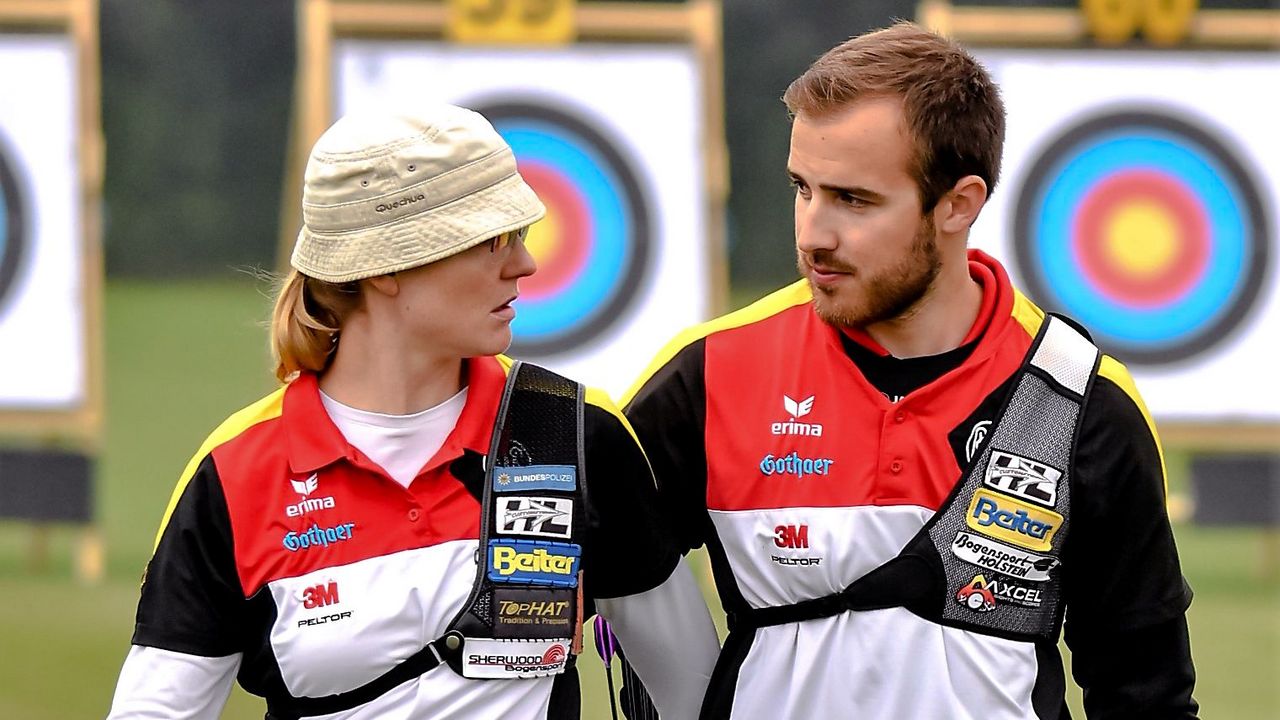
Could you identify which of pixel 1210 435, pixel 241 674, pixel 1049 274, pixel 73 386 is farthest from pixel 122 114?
pixel 241 674

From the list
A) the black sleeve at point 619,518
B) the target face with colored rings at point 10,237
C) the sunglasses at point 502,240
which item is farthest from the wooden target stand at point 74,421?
the sunglasses at point 502,240

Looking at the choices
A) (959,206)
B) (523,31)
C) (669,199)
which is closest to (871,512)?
(959,206)

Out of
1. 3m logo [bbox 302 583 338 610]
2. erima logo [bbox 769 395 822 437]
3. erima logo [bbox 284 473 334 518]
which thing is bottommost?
3m logo [bbox 302 583 338 610]

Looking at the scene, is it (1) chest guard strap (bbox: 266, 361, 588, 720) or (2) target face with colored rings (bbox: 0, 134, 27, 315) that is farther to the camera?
(2) target face with colored rings (bbox: 0, 134, 27, 315)

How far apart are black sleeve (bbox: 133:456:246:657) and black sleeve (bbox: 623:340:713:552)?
0.44 metres

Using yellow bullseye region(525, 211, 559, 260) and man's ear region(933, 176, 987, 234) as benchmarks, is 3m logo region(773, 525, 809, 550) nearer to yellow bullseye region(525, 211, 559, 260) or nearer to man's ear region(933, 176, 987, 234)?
man's ear region(933, 176, 987, 234)

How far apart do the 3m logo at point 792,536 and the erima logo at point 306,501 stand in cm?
43

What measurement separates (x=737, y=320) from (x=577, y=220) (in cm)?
317

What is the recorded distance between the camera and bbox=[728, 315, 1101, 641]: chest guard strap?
1.64 metres

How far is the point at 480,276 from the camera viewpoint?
1586mm

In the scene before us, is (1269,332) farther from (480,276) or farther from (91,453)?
(480,276)

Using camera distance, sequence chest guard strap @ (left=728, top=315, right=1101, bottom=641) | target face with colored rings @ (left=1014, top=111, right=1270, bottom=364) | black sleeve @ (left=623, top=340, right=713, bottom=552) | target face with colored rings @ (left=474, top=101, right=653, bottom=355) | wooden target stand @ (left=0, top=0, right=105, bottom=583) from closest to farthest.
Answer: chest guard strap @ (left=728, top=315, right=1101, bottom=641) < black sleeve @ (left=623, top=340, right=713, bottom=552) < wooden target stand @ (left=0, top=0, right=105, bottom=583) < target face with colored rings @ (left=474, top=101, right=653, bottom=355) < target face with colored rings @ (left=1014, top=111, right=1270, bottom=364)

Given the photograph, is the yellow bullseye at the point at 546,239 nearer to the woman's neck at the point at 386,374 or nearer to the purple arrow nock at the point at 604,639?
the purple arrow nock at the point at 604,639

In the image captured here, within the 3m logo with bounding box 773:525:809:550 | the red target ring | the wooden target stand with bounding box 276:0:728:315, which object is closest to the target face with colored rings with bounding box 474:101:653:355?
the wooden target stand with bounding box 276:0:728:315
